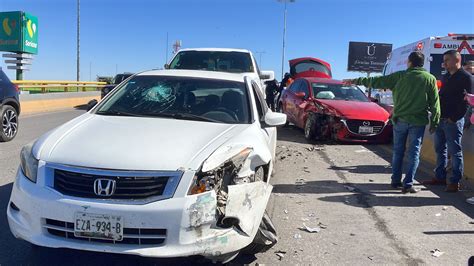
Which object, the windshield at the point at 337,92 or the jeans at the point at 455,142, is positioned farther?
the windshield at the point at 337,92

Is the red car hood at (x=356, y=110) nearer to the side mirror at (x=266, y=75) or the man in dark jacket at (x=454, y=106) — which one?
the side mirror at (x=266, y=75)

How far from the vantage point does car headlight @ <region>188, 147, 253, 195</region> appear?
3.22m

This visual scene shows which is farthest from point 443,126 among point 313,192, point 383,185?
point 313,192

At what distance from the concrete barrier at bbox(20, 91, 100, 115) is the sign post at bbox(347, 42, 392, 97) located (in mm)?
31033

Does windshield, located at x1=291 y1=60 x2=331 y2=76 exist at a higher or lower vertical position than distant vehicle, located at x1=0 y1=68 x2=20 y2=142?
higher

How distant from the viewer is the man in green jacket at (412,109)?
5.96 meters

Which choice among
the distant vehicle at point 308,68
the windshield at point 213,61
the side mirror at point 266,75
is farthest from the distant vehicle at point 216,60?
the distant vehicle at point 308,68

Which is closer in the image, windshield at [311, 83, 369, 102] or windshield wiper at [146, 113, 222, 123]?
windshield wiper at [146, 113, 222, 123]

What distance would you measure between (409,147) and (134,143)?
160 inches

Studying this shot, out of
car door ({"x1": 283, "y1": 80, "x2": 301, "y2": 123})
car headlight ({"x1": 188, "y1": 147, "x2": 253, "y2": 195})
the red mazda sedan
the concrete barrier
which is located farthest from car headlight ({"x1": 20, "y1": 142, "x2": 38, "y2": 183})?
the concrete barrier

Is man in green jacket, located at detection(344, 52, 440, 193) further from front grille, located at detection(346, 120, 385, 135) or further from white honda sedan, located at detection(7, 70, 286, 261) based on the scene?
front grille, located at detection(346, 120, 385, 135)

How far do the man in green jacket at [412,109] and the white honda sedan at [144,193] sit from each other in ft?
9.93

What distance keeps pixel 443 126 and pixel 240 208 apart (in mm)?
4114

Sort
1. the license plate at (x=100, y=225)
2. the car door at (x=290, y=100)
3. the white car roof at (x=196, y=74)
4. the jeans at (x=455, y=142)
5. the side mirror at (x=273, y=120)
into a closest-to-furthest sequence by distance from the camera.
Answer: the license plate at (x=100, y=225) → the side mirror at (x=273, y=120) → the white car roof at (x=196, y=74) → the jeans at (x=455, y=142) → the car door at (x=290, y=100)
